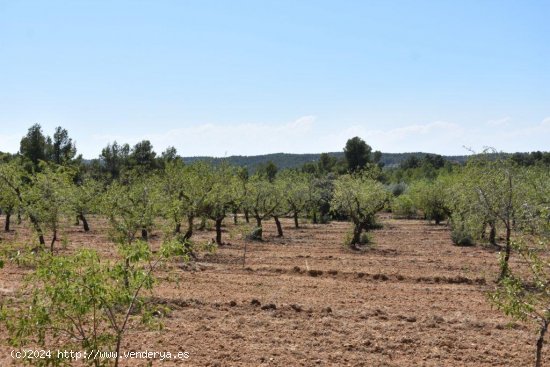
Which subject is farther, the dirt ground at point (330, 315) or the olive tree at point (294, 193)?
the olive tree at point (294, 193)

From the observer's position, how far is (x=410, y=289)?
18328mm

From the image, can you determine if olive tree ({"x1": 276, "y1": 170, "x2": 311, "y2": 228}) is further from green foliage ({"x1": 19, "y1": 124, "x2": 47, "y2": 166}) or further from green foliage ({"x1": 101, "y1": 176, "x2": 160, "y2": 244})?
green foliage ({"x1": 19, "y1": 124, "x2": 47, "y2": 166})

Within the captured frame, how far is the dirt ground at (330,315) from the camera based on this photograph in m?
11.0

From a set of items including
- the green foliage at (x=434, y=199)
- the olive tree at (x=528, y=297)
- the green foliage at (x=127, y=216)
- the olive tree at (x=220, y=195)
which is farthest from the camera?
the green foliage at (x=434, y=199)

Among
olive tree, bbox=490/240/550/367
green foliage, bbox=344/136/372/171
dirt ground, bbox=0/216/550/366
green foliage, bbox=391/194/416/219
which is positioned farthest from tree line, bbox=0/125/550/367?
green foliage, bbox=344/136/372/171

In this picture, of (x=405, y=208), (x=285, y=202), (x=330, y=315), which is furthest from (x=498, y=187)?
(x=405, y=208)

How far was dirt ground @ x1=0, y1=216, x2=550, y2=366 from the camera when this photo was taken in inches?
433

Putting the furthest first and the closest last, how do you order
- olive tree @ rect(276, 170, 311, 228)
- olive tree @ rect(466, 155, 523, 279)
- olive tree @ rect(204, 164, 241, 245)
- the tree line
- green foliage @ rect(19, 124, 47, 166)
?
green foliage @ rect(19, 124, 47, 166), olive tree @ rect(276, 170, 311, 228), olive tree @ rect(204, 164, 241, 245), olive tree @ rect(466, 155, 523, 279), the tree line

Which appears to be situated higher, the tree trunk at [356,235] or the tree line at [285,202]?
the tree line at [285,202]

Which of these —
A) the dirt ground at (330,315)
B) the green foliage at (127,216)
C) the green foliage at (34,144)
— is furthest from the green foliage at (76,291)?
the green foliage at (34,144)

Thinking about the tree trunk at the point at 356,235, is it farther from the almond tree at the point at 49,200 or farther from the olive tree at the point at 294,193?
the almond tree at the point at 49,200

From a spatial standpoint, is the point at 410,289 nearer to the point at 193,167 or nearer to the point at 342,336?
the point at 342,336

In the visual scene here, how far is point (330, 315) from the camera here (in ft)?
47.0

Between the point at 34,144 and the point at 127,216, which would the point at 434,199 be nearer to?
the point at 127,216
